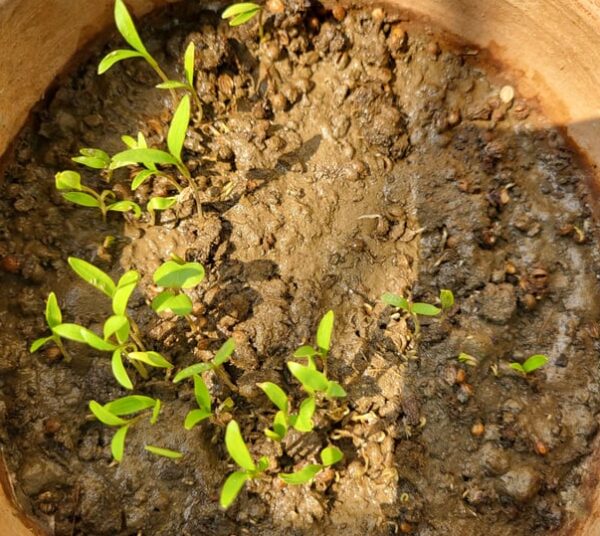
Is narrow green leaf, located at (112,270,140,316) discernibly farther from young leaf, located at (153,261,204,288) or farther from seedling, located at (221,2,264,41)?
seedling, located at (221,2,264,41)

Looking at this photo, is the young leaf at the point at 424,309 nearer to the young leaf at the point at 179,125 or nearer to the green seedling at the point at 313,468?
the green seedling at the point at 313,468

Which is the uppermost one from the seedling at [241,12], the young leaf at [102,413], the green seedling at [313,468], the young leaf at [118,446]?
the seedling at [241,12]

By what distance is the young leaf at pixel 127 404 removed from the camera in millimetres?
1056

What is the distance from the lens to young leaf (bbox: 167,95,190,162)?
1142 mm

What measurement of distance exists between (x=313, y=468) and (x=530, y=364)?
0.56 meters

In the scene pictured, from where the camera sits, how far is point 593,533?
41.6 inches

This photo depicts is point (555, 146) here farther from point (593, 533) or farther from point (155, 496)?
point (155, 496)

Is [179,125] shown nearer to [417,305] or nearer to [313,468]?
[417,305]

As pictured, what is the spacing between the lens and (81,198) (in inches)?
48.6

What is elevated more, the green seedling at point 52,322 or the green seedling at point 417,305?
the green seedling at point 417,305

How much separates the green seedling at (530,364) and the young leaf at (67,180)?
43.5 inches

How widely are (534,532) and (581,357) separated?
42cm

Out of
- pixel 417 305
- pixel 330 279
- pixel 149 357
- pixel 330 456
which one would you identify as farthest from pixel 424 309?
pixel 149 357

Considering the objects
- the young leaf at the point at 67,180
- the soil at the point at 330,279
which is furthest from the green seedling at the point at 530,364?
the young leaf at the point at 67,180
